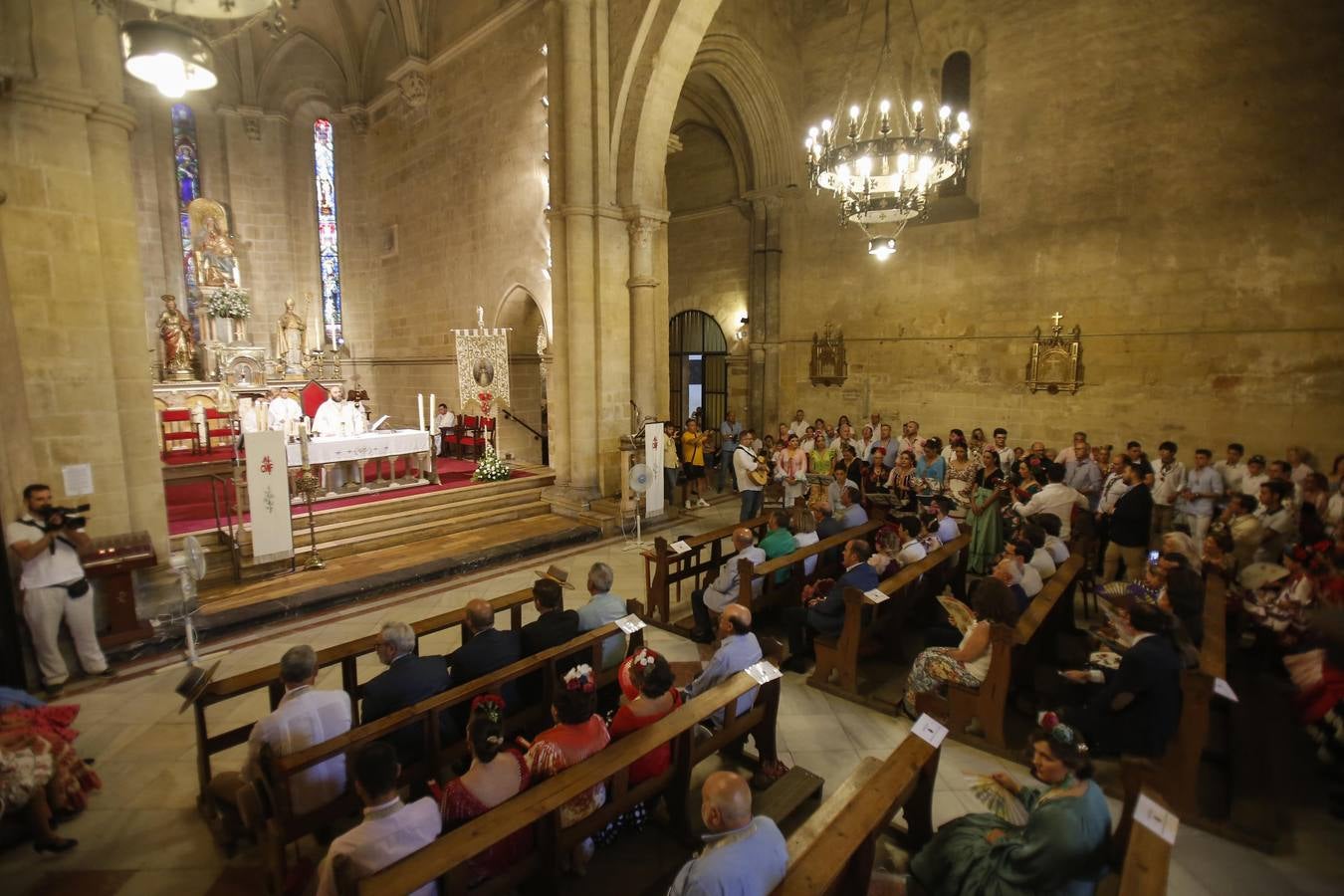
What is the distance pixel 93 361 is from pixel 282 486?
2178 millimetres

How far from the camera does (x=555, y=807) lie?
2.78 meters

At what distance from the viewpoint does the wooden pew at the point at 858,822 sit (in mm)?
2480

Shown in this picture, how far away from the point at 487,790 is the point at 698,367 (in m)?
14.5

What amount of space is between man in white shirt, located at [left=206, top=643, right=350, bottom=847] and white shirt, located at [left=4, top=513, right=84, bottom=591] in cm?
315

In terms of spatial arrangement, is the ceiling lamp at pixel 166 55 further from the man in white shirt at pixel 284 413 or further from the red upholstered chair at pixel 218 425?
the red upholstered chair at pixel 218 425

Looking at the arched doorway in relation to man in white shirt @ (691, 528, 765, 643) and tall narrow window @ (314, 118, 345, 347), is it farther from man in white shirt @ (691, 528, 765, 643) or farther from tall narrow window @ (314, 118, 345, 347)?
man in white shirt @ (691, 528, 765, 643)

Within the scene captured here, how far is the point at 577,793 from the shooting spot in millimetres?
2869

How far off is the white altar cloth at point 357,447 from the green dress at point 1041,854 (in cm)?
846

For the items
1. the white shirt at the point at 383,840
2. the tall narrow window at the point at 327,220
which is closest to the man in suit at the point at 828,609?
the white shirt at the point at 383,840

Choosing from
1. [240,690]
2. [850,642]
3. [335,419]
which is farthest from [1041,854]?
[335,419]

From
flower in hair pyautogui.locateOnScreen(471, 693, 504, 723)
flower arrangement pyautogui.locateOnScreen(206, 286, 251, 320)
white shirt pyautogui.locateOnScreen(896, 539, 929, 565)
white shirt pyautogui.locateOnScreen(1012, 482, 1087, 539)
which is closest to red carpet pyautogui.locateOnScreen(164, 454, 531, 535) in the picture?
flower arrangement pyautogui.locateOnScreen(206, 286, 251, 320)

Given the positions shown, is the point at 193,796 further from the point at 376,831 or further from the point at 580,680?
the point at 580,680

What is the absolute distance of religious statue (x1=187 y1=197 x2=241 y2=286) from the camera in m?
15.0

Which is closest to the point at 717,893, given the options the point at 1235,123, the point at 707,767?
the point at 707,767
